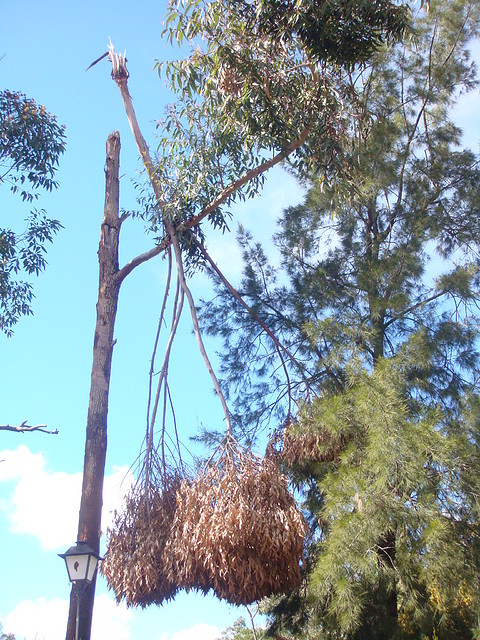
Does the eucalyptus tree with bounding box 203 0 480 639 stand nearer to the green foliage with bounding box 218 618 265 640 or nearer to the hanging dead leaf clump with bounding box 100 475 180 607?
the hanging dead leaf clump with bounding box 100 475 180 607

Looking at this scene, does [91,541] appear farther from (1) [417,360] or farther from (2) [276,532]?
(1) [417,360]

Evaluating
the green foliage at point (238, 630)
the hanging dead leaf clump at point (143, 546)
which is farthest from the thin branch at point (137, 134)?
the green foliage at point (238, 630)

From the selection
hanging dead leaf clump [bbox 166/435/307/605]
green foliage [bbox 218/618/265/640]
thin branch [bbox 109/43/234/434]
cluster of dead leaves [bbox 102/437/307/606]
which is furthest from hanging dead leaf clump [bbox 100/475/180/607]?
green foliage [bbox 218/618/265/640]

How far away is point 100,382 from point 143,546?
1413mm

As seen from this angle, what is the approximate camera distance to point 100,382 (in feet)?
19.7

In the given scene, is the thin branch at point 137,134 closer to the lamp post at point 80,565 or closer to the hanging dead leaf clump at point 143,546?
the hanging dead leaf clump at point 143,546

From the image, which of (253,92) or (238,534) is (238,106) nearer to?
(253,92)

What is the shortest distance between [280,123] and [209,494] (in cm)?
337

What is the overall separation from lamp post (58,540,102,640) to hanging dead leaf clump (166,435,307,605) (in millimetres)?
530

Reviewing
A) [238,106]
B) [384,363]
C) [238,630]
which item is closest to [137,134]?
[238,106]

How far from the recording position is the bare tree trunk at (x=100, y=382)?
5.24 meters

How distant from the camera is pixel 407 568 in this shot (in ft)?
19.3

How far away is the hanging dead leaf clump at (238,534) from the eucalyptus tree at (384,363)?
3.28ft

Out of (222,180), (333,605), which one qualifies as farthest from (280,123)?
(333,605)
